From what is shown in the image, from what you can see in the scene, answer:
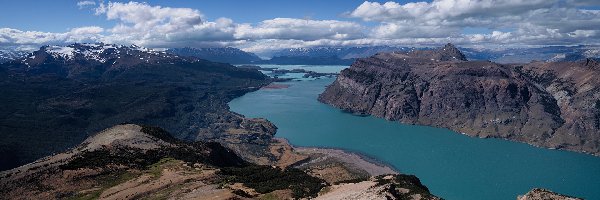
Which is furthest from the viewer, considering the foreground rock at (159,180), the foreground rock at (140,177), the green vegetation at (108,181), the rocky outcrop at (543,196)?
the green vegetation at (108,181)

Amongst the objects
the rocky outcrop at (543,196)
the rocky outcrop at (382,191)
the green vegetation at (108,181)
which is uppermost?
the rocky outcrop at (543,196)

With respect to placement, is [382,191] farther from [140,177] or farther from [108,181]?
[108,181]

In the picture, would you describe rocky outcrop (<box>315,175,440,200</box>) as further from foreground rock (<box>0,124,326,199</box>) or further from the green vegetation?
the green vegetation

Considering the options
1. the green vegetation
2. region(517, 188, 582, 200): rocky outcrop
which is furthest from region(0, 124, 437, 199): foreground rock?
region(517, 188, 582, 200): rocky outcrop

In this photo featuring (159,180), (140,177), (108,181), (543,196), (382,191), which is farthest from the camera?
(140,177)

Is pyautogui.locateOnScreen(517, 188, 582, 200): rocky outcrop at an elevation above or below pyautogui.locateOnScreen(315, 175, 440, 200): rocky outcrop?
above

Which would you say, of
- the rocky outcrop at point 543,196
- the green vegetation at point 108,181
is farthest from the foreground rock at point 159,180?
the rocky outcrop at point 543,196

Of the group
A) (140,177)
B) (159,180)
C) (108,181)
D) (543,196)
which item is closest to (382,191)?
(543,196)

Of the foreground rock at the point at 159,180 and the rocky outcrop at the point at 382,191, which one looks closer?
the rocky outcrop at the point at 382,191

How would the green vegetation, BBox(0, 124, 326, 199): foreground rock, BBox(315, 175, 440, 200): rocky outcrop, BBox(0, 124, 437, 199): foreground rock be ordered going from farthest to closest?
1. the green vegetation
2. BBox(0, 124, 326, 199): foreground rock
3. BBox(0, 124, 437, 199): foreground rock
4. BBox(315, 175, 440, 200): rocky outcrop

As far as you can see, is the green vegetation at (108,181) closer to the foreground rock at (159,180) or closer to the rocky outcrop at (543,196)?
the foreground rock at (159,180)

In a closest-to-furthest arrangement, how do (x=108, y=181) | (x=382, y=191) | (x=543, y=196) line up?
(x=543, y=196) < (x=382, y=191) < (x=108, y=181)

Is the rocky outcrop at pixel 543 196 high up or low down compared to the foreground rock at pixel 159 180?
up
